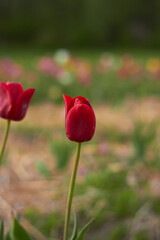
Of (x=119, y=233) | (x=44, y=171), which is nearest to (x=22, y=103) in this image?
(x=119, y=233)

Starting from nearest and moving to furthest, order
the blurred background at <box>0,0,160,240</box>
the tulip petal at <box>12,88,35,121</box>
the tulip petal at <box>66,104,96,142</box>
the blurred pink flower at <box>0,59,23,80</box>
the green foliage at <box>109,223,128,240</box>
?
the tulip petal at <box>66,104,96,142</box>
the tulip petal at <box>12,88,35,121</box>
the green foliage at <box>109,223,128,240</box>
the blurred background at <box>0,0,160,240</box>
the blurred pink flower at <box>0,59,23,80</box>

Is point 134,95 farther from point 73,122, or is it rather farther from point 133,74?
point 73,122

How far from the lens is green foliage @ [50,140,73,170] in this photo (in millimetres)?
2219

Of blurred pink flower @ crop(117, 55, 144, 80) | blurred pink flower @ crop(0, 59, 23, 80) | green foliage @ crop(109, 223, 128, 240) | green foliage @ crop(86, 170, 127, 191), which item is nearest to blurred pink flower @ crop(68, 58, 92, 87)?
blurred pink flower @ crop(117, 55, 144, 80)

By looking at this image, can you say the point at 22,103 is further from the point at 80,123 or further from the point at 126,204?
the point at 126,204

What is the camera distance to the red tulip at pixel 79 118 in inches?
38.2

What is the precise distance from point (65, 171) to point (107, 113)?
1.86m

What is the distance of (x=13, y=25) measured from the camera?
19.7 m

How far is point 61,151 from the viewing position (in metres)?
2.23

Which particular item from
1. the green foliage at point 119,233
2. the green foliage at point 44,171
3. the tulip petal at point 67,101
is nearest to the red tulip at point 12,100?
the tulip petal at point 67,101

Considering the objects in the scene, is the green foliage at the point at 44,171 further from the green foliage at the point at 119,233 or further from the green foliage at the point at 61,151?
the green foliage at the point at 119,233

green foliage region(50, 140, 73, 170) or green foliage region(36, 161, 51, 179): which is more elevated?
green foliage region(50, 140, 73, 170)

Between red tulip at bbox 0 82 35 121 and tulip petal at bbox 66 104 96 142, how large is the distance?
0.59ft

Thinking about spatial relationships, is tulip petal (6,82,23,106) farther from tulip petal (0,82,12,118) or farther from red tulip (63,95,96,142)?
red tulip (63,95,96,142)
